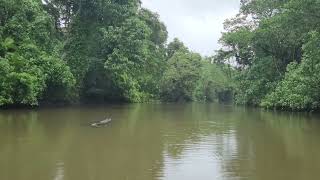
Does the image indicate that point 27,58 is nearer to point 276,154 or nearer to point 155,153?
point 155,153

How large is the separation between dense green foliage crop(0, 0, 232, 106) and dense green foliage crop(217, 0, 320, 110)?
943 centimetres

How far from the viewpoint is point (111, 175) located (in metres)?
9.83

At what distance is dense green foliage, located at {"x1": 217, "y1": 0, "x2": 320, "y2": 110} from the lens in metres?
28.9

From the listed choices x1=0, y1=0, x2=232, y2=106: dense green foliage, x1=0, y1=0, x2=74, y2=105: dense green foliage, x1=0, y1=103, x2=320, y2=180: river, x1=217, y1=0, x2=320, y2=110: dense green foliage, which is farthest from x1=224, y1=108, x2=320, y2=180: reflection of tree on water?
x1=0, y1=0, x2=232, y2=106: dense green foliage

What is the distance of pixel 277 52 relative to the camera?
42.3 m

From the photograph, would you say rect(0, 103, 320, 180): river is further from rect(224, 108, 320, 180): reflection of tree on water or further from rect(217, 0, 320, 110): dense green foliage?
rect(217, 0, 320, 110): dense green foliage

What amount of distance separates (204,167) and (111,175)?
217 centimetres

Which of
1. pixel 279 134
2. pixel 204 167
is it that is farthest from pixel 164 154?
pixel 279 134

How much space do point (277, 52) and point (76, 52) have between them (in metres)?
17.9

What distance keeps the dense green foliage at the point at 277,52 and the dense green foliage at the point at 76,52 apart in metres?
9.43

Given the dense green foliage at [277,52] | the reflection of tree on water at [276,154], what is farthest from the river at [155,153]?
the dense green foliage at [277,52]

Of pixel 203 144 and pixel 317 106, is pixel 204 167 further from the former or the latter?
pixel 317 106

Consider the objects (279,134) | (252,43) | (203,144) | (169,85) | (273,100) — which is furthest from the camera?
(169,85)

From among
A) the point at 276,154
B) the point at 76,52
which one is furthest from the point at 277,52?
the point at 276,154
